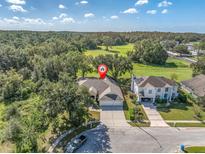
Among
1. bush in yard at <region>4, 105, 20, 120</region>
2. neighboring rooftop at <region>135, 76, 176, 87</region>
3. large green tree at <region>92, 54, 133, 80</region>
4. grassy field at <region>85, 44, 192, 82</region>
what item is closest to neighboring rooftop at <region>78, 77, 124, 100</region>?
neighboring rooftop at <region>135, 76, 176, 87</region>

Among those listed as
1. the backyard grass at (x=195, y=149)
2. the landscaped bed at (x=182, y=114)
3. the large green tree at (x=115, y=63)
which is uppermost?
the large green tree at (x=115, y=63)

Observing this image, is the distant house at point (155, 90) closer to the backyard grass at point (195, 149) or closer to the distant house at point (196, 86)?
the distant house at point (196, 86)

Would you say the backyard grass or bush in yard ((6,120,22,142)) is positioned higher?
bush in yard ((6,120,22,142))

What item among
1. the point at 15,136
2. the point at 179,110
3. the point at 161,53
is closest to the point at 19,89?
the point at 15,136

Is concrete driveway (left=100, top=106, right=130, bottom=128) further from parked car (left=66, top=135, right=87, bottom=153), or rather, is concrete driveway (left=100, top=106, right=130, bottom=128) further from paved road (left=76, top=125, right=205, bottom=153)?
parked car (left=66, top=135, right=87, bottom=153)

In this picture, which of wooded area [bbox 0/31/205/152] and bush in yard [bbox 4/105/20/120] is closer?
wooded area [bbox 0/31/205/152]

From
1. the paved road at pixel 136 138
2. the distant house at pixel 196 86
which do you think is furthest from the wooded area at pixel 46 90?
the distant house at pixel 196 86

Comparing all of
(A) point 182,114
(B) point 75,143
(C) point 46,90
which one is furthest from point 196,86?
(C) point 46,90
